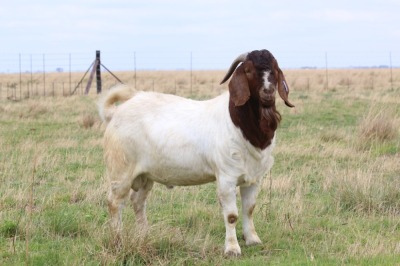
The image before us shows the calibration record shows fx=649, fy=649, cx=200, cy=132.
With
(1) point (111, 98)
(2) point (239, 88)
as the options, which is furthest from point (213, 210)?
(2) point (239, 88)

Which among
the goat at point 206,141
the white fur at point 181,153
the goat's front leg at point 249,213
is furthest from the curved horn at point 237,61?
the goat's front leg at point 249,213

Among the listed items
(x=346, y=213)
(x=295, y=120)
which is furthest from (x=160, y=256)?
(x=295, y=120)

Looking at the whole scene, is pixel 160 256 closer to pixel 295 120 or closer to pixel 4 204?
pixel 4 204

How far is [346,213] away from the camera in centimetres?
766

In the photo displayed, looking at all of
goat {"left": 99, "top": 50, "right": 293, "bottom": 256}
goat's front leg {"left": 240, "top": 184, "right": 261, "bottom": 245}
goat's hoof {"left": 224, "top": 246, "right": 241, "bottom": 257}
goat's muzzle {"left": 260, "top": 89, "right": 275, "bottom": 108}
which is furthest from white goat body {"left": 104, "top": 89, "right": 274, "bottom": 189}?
goat's hoof {"left": 224, "top": 246, "right": 241, "bottom": 257}

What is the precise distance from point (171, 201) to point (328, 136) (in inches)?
231

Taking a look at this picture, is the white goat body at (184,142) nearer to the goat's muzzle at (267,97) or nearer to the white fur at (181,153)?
the white fur at (181,153)

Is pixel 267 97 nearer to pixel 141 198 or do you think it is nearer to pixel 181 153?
pixel 181 153

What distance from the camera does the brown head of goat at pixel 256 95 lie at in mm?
5848

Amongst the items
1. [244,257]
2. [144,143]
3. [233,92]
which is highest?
[233,92]

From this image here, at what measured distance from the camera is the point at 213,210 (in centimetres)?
767

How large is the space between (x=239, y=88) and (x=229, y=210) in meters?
1.18

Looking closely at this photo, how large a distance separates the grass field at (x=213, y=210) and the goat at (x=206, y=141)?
1.11ft

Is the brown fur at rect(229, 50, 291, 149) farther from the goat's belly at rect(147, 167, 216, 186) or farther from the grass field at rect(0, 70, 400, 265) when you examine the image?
the grass field at rect(0, 70, 400, 265)
